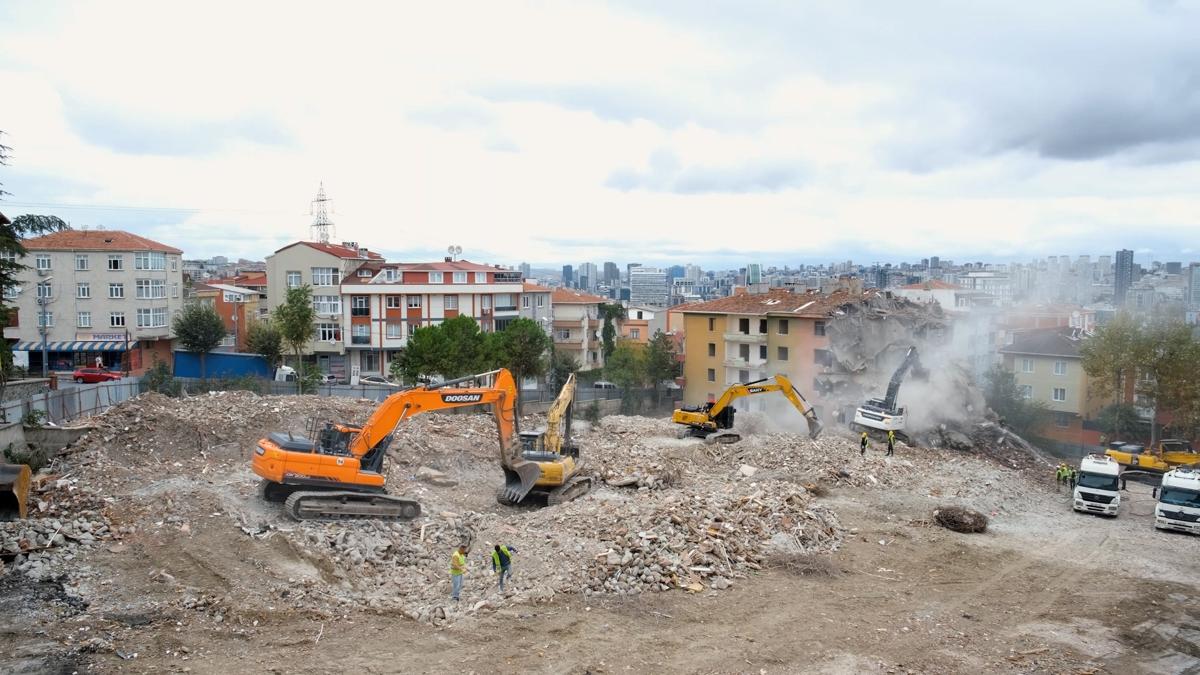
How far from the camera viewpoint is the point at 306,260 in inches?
1887

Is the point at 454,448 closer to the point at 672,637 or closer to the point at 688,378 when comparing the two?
the point at 672,637

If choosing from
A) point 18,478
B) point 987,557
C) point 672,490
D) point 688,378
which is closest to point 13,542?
point 18,478

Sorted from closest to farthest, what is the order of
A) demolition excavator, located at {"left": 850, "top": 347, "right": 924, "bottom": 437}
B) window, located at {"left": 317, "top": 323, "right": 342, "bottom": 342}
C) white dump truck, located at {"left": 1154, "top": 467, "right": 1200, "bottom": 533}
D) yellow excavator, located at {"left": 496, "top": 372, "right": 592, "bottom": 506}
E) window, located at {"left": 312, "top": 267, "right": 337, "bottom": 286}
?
1. yellow excavator, located at {"left": 496, "top": 372, "right": 592, "bottom": 506}
2. white dump truck, located at {"left": 1154, "top": 467, "right": 1200, "bottom": 533}
3. demolition excavator, located at {"left": 850, "top": 347, "right": 924, "bottom": 437}
4. window, located at {"left": 317, "top": 323, "right": 342, "bottom": 342}
5. window, located at {"left": 312, "top": 267, "right": 337, "bottom": 286}

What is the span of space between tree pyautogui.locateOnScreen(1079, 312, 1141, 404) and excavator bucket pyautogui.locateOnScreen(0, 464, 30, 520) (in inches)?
1436

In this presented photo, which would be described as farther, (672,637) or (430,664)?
(672,637)

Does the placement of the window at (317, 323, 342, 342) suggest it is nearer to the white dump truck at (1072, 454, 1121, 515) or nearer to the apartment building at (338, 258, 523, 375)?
the apartment building at (338, 258, 523, 375)

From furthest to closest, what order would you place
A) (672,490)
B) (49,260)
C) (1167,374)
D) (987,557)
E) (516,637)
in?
(49,260) < (1167,374) < (672,490) < (987,557) < (516,637)

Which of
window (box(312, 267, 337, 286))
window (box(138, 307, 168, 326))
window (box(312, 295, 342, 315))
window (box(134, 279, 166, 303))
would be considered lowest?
window (box(138, 307, 168, 326))

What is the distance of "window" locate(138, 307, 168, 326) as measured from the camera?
151 ft

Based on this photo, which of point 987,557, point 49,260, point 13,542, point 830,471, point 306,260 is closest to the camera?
point 13,542

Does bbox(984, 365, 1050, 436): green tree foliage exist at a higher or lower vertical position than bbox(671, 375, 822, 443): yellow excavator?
lower

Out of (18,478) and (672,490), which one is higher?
(18,478)

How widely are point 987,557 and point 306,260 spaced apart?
41.4 meters

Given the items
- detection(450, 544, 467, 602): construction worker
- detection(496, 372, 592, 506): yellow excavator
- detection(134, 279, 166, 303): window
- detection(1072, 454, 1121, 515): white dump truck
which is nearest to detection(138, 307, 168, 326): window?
detection(134, 279, 166, 303): window
